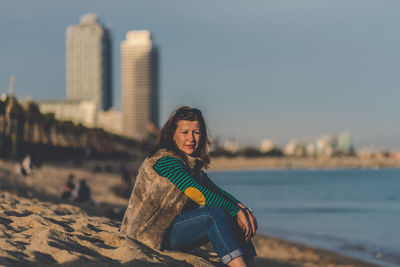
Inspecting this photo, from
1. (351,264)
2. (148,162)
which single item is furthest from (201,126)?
(351,264)

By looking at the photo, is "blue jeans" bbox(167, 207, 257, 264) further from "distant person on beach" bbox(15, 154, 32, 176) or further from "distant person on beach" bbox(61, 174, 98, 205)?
"distant person on beach" bbox(15, 154, 32, 176)

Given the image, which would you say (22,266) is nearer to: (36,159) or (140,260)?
(140,260)

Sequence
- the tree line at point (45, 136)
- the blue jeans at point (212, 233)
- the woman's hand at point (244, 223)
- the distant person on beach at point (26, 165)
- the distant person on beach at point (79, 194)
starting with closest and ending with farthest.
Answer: the blue jeans at point (212, 233), the woman's hand at point (244, 223), the distant person on beach at point (79, 194), the distant person on beach at point (26, 165), the tree line at point (45, 136)

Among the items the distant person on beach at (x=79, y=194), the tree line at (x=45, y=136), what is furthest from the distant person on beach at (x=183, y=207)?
the tree line at (x=45, y=136)

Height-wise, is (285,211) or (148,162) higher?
(148,162)

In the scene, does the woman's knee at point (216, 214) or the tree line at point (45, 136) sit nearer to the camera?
the woman's knee at point (216, 214)

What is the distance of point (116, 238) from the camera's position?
4.57m

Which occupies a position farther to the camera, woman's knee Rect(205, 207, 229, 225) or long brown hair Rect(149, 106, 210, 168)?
long brown hair Rect(149, 106, 210, 168)

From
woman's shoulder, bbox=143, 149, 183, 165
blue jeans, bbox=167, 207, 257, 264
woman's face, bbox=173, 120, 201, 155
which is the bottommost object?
blue jeans, bbox=167, 207, 257, 264

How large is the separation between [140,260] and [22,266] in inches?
37.3

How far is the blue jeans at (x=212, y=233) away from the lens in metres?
4.00

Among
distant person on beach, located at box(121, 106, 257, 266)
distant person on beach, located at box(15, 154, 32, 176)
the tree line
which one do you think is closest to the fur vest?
distant person on beach, located at box(121, 106, 257, 266)

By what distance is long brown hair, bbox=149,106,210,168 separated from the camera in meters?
4.36

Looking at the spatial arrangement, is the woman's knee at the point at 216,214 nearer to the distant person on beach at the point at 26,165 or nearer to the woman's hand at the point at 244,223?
the woman's hand at the point at 244,223
